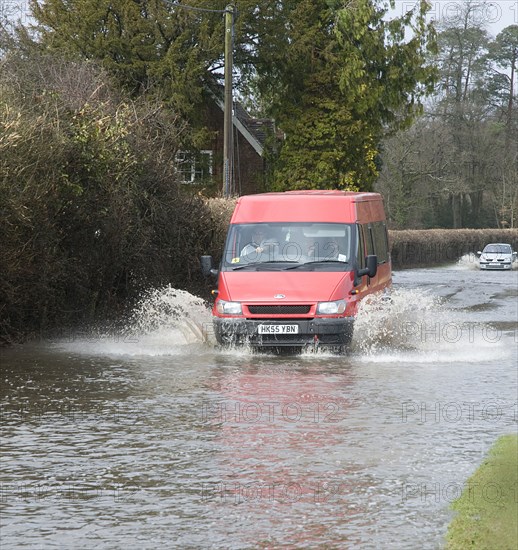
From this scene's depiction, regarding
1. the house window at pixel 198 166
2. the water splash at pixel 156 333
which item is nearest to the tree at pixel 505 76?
the house window at pixel 198 166

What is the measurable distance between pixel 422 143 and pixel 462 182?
4355 millimetres

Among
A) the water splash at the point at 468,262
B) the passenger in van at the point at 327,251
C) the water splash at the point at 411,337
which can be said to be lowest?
the water splash at the point at 411,337

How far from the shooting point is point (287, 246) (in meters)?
19.2

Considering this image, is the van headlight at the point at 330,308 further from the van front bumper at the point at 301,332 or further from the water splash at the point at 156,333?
the water splash at the point at 156,333

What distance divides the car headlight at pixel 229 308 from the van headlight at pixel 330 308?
3.61 feet

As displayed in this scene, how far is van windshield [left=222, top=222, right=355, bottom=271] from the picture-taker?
18.9m

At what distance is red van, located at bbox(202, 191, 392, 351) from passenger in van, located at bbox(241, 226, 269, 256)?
0.05 feet

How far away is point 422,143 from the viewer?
91.8m

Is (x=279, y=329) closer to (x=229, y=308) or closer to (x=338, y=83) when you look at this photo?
(x=229, y=308)

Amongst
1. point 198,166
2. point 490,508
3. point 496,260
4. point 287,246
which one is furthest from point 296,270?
point 496,260

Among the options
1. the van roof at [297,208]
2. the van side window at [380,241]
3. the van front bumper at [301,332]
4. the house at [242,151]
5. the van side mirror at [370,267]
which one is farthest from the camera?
the house at [242,151]

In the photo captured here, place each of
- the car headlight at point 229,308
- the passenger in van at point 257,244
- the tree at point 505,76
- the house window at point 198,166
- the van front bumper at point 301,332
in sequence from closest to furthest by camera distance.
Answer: the van front bumper at point 301,332
the car headlight at point 229,308
the passenger in van at point 257,244
the house window at point 198,166
the tree at point 505,76

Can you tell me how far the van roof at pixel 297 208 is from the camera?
64.0 ft

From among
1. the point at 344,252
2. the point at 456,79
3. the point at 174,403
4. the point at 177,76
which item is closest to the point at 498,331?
the point at 344,252
